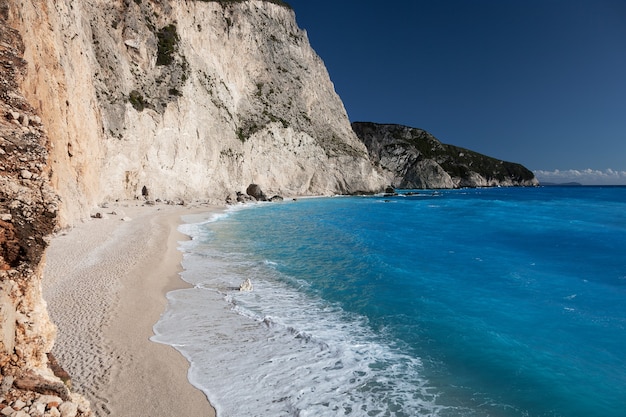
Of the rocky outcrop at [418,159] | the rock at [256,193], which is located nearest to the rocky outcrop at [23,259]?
the rock at [256,193]

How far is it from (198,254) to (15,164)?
1484 cm

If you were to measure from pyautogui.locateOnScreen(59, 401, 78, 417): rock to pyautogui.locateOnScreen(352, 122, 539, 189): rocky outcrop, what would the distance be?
14423cm

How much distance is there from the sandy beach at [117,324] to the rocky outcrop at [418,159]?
134m

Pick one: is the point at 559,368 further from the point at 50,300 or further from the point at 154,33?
the point at 154,33

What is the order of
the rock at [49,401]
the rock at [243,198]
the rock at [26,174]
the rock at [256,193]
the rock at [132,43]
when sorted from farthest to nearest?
the rock at [256,193] < the rock at [243,198] < the rock at [132,43] < the rock at [26,174] < the rock at [49,401]

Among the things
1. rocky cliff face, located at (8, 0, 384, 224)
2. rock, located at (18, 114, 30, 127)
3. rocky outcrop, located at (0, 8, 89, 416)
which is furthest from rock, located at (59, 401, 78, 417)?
rocky cliff face, located at (8, 0, 384, 224)

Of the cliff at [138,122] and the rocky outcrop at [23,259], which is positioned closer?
the rocky outcrop at [23,259]

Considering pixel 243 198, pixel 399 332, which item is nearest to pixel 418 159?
pixel 243 198

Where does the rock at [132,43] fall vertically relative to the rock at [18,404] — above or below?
above

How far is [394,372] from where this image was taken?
8055 millimetres

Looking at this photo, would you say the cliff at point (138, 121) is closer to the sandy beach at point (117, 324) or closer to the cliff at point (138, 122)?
the cliff at point (138, 122)

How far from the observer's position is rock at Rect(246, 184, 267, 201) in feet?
210

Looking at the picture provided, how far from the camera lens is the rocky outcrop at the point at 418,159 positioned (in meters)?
153

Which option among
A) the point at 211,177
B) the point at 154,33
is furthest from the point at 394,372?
the point at 154,33
